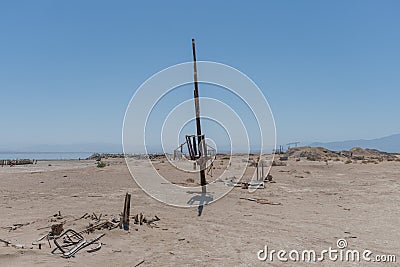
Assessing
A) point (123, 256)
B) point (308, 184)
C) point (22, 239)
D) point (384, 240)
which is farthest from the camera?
point (308, 184)

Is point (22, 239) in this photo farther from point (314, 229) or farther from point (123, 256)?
point (314, 229)

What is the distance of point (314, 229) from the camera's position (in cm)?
1058

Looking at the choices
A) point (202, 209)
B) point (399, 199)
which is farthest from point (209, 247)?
point (399, 199)

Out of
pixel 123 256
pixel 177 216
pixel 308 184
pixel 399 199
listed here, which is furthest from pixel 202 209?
pixel 308 184

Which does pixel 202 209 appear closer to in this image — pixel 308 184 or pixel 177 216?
pixel 177 216

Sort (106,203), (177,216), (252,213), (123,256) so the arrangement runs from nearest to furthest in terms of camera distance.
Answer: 1. (123,256)
2. (177,216)
3. (252,213)
4. (106,203)

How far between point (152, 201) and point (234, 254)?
25.4 ft

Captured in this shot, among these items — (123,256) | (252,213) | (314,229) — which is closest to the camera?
(123,256)

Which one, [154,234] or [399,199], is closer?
[154,234]

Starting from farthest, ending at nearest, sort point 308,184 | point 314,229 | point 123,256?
1. point 308,184
2. point 314,229
3. point 123,256

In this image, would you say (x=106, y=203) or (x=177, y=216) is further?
(x=106, y=203)

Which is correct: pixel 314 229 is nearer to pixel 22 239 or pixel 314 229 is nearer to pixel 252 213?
pixel 252 213

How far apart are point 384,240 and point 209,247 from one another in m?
4.48

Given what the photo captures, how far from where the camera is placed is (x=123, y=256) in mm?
7711
